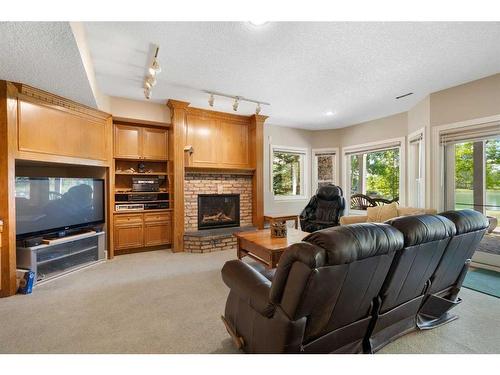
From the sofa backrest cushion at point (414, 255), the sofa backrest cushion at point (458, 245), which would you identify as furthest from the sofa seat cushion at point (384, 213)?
the sofa backrest cushion at point (414, 255)

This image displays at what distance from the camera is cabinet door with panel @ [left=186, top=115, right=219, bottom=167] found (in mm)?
4395

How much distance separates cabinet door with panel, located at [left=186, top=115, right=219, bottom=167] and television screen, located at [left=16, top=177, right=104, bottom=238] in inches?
62.6

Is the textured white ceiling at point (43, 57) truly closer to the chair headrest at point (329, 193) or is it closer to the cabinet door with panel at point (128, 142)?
the cabinet door with panel at point (128, 142)

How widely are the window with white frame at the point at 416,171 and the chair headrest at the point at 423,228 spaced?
291 cm

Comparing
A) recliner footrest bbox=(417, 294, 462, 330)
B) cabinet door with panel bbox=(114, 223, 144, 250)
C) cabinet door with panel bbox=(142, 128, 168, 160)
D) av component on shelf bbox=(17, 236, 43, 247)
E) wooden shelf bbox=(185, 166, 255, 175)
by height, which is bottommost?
recliner footrest bbox=(417, 294, 462, 330)

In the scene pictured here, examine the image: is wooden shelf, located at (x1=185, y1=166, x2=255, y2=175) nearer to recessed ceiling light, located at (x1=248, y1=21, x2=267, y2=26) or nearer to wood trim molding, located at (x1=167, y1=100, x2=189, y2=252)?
wood trim molding, located at (x1=167, y1=100, x2=189, y2=252)

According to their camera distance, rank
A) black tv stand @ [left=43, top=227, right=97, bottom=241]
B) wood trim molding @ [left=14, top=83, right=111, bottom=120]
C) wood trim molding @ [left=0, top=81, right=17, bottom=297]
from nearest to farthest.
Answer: wood trim molding @ [left=0, top=81, right=17, bottom=297] → wood trim molding @ [left=14, top=83, right=111, bottom=120] → black tv stand @ [left=43, top=227, right=97, bottom=241]

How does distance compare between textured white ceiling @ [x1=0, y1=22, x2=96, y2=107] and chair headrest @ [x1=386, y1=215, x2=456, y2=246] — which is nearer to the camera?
chair headrest @ [x1=386, y1=215, x2=456, y2=246]

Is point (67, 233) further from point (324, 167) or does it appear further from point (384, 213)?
point (324, 167)

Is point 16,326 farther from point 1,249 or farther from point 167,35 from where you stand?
point 167,35

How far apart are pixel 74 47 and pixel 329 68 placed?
259cm

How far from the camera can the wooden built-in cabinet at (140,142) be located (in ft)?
13.1

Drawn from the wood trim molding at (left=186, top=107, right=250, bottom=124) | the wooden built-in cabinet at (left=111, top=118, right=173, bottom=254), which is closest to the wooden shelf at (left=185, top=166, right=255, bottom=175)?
the wooden built-in cabinet at (left=111, top=118, right=173, bottom=254)
